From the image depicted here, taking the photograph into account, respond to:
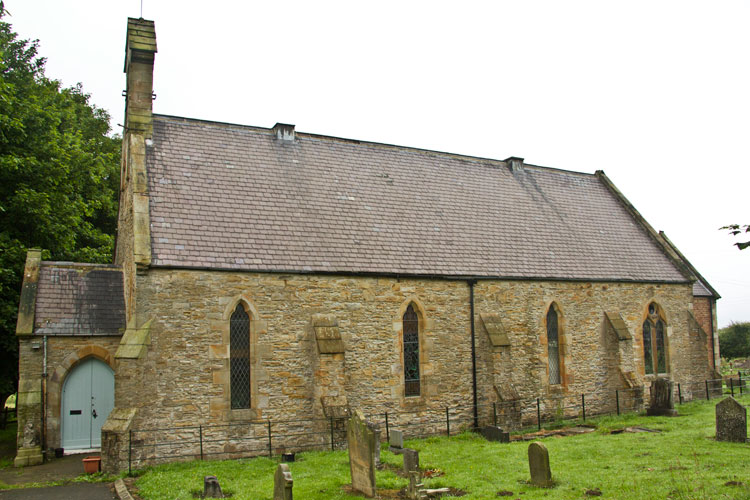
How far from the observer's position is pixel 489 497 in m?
11.0

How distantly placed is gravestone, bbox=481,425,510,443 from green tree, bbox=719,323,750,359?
40322mm

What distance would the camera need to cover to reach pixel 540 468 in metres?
11.7

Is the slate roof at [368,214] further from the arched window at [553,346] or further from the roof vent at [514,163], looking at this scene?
the arched window at [553,346]

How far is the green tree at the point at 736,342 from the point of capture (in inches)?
1923

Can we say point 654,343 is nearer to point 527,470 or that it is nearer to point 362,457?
point 527,470

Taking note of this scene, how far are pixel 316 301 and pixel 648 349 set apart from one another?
588 inches

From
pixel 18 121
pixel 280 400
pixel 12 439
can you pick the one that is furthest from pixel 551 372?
pixel 18 121

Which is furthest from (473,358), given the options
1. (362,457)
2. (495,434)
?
(362,457)

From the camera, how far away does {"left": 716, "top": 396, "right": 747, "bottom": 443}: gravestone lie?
48.1 ft

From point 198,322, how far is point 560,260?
13876 millimetres

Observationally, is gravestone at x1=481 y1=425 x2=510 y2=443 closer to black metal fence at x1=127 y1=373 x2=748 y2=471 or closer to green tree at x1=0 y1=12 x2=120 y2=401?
black metal fence at x1=127 y1=373 x2=748 y2=471

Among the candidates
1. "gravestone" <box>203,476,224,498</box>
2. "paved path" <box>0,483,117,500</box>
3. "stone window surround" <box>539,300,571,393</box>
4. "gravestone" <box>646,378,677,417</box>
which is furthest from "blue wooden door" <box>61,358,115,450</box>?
"gravestone" <box>646,378,677,417</box>

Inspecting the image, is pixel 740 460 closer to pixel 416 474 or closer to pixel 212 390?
pixel 416 474

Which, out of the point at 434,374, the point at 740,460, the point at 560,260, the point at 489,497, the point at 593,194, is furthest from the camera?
the point at 593,194
